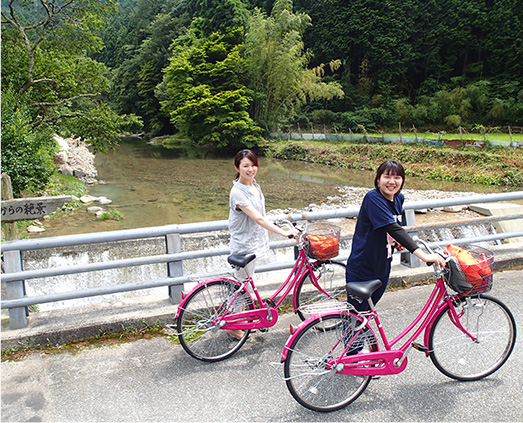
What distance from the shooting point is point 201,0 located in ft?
146

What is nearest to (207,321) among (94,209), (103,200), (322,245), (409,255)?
(322,245)

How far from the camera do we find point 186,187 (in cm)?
1877

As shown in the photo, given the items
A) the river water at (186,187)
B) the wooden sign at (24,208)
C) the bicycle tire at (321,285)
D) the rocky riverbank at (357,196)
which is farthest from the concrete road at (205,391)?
the rocky riverbank at (357,196)

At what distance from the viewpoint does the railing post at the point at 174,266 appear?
14.2 feet

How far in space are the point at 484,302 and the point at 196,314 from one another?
2.19m

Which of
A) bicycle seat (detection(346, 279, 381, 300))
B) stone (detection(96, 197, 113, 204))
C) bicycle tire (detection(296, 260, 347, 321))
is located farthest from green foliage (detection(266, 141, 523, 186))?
bicycle seat (detection(346, 279, 381, 300))

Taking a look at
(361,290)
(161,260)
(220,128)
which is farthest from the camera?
(220,128)

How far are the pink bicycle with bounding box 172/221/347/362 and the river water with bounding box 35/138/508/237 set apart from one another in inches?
348

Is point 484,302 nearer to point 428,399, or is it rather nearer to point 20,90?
point 428,399

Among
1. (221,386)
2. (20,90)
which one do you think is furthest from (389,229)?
(20,90)

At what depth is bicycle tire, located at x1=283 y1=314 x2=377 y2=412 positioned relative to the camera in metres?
2.90

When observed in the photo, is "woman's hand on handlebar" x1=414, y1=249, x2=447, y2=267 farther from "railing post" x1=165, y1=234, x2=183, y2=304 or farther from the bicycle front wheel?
"railing post" x1=165, y1=234, x2=183, y2=304

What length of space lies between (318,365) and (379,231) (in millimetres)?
1008

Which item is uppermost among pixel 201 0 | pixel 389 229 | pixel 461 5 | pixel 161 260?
pixel 201 0
